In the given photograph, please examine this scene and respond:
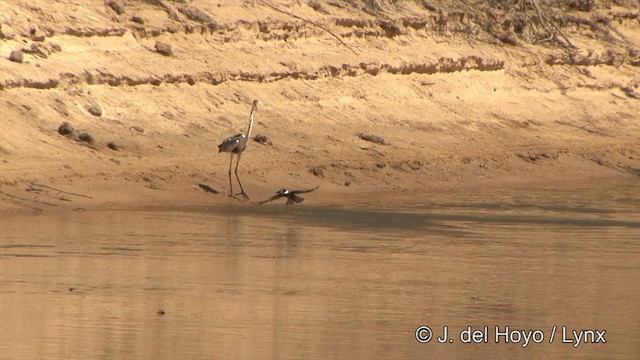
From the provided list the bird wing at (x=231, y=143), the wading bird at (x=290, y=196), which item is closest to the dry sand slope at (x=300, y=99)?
the bird wing at (x=231, y=143)

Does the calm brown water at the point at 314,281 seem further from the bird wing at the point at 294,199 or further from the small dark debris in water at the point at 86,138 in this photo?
the small dark debris in water at the point at 86,138

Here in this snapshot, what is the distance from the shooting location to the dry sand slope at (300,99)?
13.2 m

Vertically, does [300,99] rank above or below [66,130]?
above

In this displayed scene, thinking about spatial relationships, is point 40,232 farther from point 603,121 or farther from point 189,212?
point 603,121

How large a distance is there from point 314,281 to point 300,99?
22.1 ft

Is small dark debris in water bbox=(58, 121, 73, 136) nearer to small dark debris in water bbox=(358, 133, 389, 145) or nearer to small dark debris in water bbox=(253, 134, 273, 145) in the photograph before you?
small dark debris in water bbox=(253, 134, 273, 145)

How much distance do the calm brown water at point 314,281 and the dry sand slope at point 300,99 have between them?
1.06 m

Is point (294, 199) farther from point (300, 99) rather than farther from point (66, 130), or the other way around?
point (300, 99)

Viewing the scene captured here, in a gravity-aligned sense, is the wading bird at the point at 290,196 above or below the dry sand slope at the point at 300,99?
below

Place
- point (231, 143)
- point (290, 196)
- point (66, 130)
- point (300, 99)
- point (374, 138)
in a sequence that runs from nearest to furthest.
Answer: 1. point (290, 196)
2. point (231, 143)
3. point (66, 130)
4. point (374, 138)
5. point (300, 99)

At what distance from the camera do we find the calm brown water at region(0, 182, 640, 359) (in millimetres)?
7402

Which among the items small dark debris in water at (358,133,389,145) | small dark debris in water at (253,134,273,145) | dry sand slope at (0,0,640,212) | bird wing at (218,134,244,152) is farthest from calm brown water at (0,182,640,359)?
small dark debris in water at (358,133,389,145)

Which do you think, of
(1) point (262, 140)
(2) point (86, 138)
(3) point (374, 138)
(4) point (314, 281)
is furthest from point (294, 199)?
(4) point (314, 281)

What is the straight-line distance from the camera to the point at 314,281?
30.0 ft
